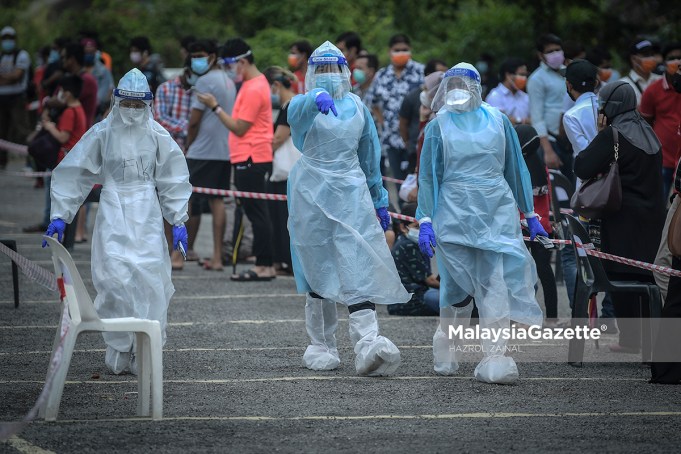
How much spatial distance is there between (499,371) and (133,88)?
2.81 meters

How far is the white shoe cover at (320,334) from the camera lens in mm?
8297

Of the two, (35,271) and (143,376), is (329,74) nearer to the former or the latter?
(35,271)

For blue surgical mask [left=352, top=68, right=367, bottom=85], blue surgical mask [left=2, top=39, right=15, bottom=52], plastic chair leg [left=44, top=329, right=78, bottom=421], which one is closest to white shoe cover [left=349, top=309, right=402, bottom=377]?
plastic chair leg [left=44, top=329, right=78, bottom=421]

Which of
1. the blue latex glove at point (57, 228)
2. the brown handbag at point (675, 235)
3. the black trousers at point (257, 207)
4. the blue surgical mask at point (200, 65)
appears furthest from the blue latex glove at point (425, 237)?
the blue surgical mask at point (200, 65)

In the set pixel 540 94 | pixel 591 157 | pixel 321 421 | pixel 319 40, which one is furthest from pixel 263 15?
pixel 321 421

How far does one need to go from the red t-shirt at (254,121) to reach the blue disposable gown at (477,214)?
14.3ft

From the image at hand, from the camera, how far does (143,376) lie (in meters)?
6.93

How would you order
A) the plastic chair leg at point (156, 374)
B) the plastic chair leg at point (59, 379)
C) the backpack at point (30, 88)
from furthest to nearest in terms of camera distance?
the backpack at point (30, 88) → the plastic chair leg at point (156, 374) → the plastic chair leg at point (59, 379)

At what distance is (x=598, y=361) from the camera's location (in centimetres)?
880

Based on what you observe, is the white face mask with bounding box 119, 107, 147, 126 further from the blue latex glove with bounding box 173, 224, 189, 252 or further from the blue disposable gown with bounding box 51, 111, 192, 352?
the blue latex glove with bounding box 173, 224, 189, 252

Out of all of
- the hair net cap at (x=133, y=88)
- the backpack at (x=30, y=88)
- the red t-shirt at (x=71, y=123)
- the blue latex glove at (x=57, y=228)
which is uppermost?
the hair net cap at (x=133, y=88)

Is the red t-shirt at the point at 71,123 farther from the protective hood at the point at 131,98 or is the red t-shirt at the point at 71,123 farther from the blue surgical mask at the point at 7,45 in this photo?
the blue surgical mask at the point at 7,45

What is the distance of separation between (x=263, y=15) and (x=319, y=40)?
10.7ft

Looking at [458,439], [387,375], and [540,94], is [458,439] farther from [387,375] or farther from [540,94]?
[540,94]
